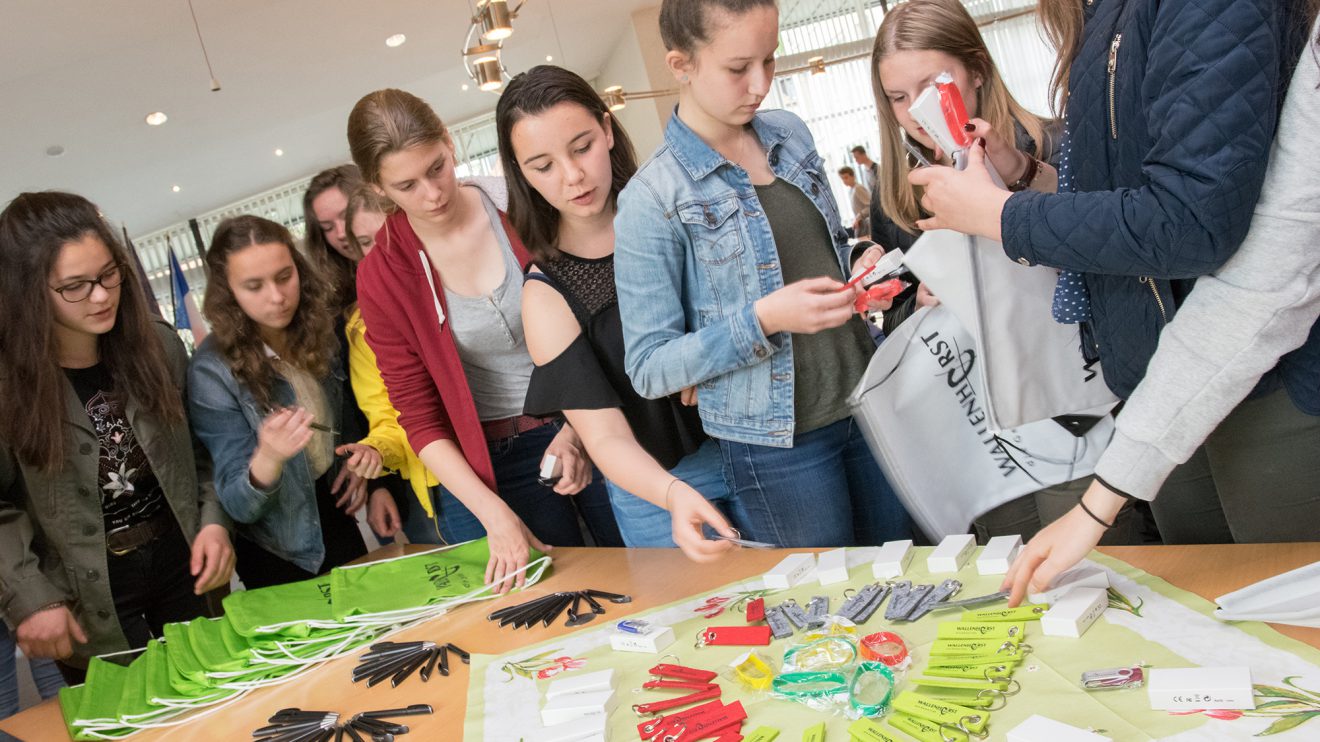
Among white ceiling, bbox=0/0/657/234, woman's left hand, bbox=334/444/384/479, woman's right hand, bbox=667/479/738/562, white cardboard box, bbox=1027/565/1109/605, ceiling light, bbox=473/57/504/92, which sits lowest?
white cardboard box, bbox=1027/565/1109/605

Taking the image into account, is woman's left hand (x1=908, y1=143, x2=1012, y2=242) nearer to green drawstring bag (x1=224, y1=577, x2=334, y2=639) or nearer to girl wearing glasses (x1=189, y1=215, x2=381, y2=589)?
green drawstring bag (x1=224, y1=577, x2=334, y2=639)

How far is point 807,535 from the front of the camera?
5.63ft

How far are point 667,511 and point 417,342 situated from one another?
0.70 m

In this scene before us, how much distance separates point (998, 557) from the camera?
132cm

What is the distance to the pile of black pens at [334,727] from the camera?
1.41 metres

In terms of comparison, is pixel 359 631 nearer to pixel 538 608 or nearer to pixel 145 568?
pixel 538 608

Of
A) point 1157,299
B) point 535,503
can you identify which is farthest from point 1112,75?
point 535,503

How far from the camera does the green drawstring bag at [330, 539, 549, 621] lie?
188 cm

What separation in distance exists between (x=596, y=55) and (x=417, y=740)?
10.8 m

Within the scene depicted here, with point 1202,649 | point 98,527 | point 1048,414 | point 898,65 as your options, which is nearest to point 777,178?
point 898,65

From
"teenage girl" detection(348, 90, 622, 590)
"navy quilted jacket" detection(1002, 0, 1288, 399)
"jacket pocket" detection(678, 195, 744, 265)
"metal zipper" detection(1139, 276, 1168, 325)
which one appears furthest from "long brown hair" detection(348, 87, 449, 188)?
"metal zipper" detection(1139, 276, 1168, 325)

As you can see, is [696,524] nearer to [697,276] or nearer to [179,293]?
[697,276]

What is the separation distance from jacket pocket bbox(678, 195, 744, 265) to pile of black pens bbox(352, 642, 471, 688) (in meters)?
0.73

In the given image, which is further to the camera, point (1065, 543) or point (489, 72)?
point (489, 72)
